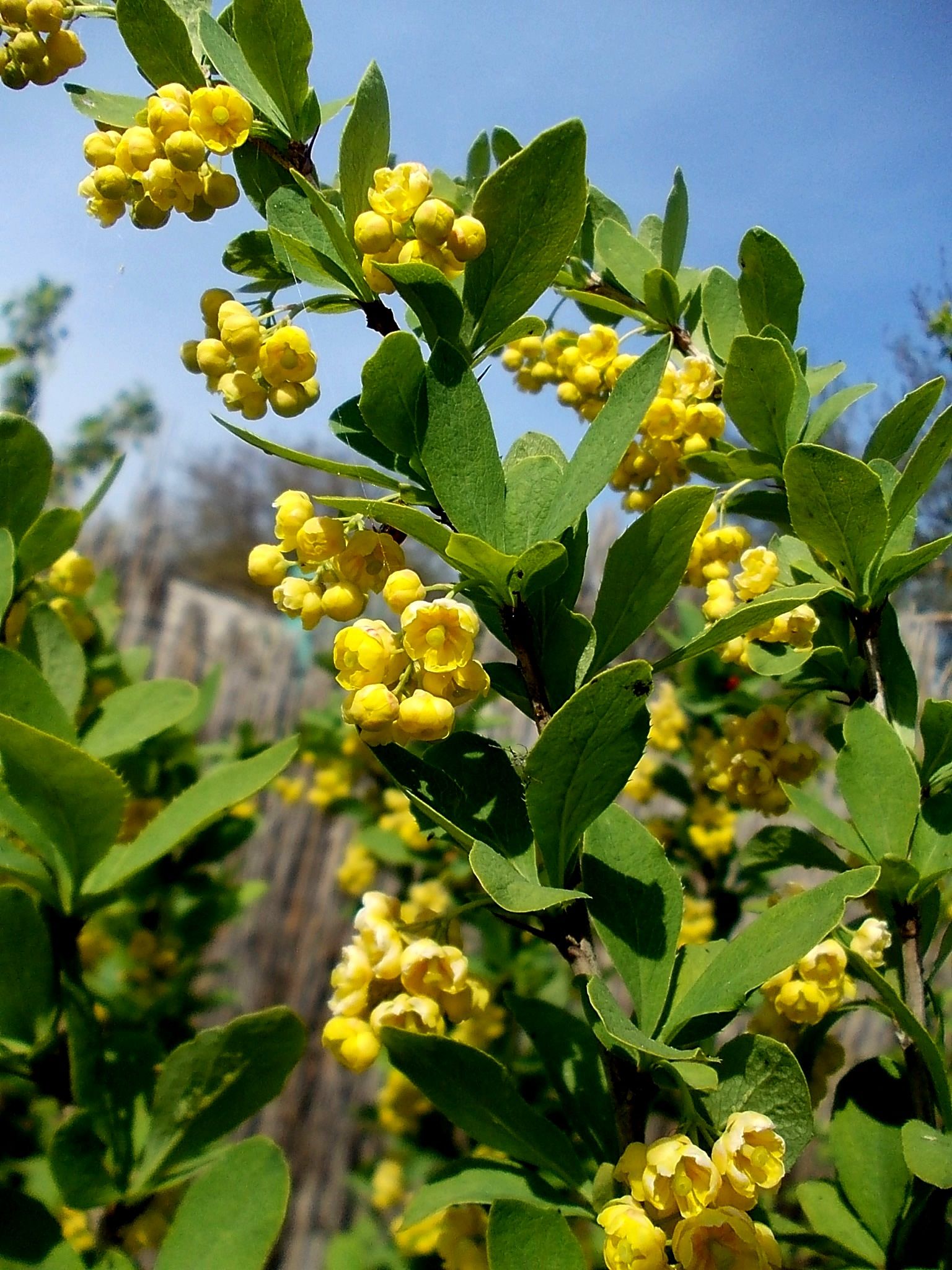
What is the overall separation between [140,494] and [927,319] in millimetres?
4726

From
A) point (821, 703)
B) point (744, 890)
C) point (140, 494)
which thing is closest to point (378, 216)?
point (744, 890)

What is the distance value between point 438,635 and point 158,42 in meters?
0.43

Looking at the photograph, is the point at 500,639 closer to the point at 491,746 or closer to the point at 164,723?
the point at 491,746

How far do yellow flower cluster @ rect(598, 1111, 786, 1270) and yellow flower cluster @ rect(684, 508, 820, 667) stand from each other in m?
0.34

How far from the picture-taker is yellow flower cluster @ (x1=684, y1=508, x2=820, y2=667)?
76 centimetres

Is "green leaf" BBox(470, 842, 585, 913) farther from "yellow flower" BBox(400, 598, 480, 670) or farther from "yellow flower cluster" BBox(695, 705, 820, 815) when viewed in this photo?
"yellow flower cluster" BBox(695, 705, 820, 815)

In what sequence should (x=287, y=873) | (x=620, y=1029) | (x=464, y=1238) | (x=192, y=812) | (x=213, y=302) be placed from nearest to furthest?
(x=620, y=1029) < (x=213, y=302) < (x=192, y=812) < (x=464, y=1238) < (x=287, y=873)

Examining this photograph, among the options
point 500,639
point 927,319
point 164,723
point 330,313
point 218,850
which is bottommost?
point 218,850

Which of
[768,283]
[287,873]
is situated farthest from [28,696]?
[287,873]

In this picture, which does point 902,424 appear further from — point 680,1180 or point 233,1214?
point 233,1214

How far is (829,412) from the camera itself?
0.83m

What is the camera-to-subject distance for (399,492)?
1.96ft

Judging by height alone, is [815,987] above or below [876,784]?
below

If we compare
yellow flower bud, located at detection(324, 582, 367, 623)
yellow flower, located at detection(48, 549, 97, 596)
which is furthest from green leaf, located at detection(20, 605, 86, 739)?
yellow flower bud, located at detection(324, 582, 367, 623)
